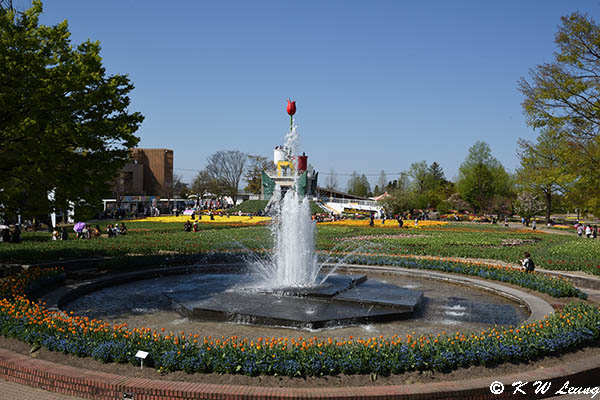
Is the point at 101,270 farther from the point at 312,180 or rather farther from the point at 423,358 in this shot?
the point at 312,180

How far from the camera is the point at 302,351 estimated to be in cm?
725

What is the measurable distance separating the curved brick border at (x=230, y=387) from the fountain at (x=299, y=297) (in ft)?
13.5

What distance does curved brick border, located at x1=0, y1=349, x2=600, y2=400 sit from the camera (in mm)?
6320

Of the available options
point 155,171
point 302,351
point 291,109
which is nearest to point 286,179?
point 291,109

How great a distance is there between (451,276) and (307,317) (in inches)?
313

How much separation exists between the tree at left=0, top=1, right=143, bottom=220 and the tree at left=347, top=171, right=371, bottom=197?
119 m

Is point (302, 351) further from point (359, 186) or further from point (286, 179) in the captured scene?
point (359, 186)

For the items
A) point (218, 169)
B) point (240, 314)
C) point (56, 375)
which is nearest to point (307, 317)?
point (240, 314)

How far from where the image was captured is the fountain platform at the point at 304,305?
10.8m

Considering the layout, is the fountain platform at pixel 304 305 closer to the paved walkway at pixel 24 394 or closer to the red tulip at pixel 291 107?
the paved walkway at pixel 24 394

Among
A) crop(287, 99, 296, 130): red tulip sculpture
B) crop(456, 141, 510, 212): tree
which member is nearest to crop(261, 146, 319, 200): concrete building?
crop(287, 99, 296, 130): red tulip sculpture

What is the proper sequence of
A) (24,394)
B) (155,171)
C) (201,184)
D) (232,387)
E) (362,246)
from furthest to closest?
(201,184), (155,171), (362,246), (24,394), (232,387)

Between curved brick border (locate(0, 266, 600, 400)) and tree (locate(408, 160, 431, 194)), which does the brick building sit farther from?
curved brick border (locate(0, 266, 600, 400))

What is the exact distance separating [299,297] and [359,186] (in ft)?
402
